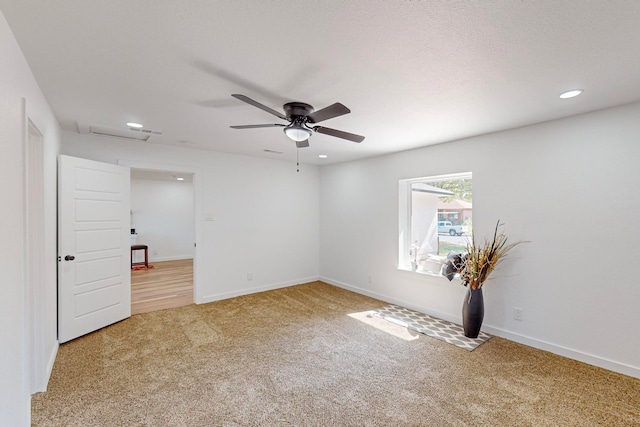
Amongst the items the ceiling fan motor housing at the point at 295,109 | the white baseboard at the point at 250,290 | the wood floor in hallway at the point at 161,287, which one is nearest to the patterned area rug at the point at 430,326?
the white baseboard at the point at 250,290

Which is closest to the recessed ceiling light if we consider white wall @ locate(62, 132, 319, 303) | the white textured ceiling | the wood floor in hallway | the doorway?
the white textured ceiling

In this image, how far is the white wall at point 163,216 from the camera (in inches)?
310

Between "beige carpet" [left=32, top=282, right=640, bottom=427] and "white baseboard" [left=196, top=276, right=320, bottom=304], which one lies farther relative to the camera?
"white baseboard" [left=196, top=276, right=320, bottom=304]

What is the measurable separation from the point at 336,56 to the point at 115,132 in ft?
10.5

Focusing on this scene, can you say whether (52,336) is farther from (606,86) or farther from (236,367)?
(606,86)

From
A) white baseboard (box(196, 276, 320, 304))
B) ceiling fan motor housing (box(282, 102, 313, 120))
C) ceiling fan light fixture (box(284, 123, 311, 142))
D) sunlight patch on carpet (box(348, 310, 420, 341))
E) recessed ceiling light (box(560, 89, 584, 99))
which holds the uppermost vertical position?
recessed ceiling light (box(560, 89, 584, 99))

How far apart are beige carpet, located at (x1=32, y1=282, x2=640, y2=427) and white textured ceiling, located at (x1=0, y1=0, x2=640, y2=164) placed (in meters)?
2.41

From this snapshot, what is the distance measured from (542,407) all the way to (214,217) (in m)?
4.46

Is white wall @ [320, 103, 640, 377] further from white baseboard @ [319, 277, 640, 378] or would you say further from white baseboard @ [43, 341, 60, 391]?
white baseboard @ [43, 341, 60, 391]

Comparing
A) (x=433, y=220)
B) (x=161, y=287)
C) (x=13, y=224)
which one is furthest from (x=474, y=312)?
(x=161, y=287)

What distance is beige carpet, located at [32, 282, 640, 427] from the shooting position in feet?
6.54

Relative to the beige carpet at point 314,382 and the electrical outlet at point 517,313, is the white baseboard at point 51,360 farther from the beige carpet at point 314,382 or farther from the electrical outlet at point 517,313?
the electrical outlet at point 517,313

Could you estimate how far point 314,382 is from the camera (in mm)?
2396

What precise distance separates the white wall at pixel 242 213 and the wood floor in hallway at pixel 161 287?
585mm
